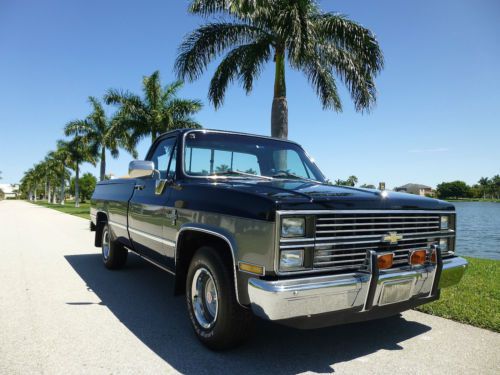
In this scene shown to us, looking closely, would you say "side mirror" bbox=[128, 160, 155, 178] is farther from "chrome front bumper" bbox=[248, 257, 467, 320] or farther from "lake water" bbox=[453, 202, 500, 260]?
"lake water" bbox=[453, 202, 500, 260]

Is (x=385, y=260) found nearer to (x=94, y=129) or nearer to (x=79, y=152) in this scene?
(x=94, y=129)

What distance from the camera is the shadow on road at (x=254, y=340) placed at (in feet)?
9.55

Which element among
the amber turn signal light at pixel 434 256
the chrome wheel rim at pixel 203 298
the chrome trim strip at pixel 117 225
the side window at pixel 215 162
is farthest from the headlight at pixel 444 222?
the chrome trim strip at pixel 117 225

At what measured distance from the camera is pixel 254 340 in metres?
3.38

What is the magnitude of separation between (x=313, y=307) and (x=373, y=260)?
1.97ft

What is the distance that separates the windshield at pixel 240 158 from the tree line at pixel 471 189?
447 ft

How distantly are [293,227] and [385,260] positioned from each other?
2.80 ft

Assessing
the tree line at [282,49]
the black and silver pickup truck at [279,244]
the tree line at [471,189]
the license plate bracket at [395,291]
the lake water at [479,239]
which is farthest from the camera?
the tree line at [471,189]

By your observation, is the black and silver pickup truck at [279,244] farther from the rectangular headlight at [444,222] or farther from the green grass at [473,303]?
the green grass at [473,303]

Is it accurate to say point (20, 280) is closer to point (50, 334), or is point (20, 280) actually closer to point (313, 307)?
point (50, 334)

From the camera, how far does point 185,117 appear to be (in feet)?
79.4

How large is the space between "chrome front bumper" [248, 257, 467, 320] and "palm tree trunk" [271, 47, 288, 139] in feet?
29.8

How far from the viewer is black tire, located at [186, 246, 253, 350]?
9.34 feet

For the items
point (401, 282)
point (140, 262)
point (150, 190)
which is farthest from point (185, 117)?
point (401, 282)
